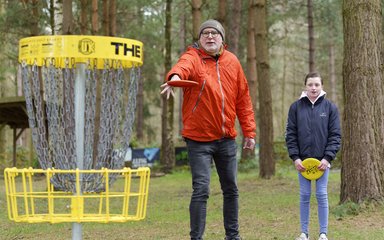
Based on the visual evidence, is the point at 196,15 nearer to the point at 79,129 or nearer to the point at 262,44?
the point at 262,44

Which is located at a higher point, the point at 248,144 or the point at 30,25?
the point at 30,25

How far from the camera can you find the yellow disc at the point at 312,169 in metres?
6.22

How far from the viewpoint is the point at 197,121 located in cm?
545

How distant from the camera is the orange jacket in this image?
5.38 metres

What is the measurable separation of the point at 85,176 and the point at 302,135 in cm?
252

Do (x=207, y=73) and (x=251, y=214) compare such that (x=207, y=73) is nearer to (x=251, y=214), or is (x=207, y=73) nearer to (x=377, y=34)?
(x=377, y=34)

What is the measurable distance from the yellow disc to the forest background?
232 centimetres

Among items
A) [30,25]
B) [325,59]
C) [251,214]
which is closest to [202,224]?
[251,214]

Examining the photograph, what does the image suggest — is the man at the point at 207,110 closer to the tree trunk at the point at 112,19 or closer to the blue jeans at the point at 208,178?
the blue jeans at the point at 208,178

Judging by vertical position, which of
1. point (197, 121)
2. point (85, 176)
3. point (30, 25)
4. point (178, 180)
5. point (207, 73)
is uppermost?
point (30, 25)

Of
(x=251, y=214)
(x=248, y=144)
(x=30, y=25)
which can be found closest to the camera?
(x=248, y=144)

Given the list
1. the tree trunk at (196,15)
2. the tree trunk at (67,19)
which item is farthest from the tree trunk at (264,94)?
the tree trunk at (67,19)

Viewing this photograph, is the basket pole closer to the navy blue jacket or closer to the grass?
the navy blue jacket

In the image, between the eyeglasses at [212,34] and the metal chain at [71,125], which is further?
the eyeglasses at [212,34]
